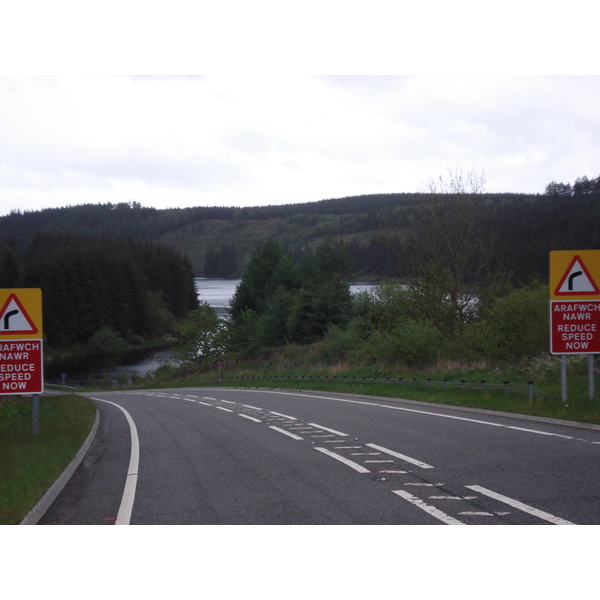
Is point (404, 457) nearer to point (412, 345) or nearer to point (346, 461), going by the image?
point (346, 461)

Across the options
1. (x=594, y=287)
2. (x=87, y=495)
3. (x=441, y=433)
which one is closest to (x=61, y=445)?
→ (x=87, y=495)

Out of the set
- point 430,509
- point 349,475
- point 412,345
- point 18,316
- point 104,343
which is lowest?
point 104,343

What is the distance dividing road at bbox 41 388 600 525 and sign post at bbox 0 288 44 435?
2007mm

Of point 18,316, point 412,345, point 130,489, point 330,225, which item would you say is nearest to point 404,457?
point 130,489

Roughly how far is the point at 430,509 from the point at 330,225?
350 ft

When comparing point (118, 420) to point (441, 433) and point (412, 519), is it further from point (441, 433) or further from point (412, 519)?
point (412, 519)

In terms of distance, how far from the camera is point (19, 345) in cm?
1161

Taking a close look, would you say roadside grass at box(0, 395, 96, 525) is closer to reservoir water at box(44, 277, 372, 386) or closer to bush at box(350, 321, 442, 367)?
bush at box(350, 321, 442, 367)

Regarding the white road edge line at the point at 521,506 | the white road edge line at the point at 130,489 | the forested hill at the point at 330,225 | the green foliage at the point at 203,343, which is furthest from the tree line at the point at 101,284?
the white road edge line at the point at 521,506

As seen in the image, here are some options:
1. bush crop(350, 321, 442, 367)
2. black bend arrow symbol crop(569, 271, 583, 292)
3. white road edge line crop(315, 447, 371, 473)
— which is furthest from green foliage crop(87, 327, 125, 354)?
white road edge line crop(315, 447, 371, 473)

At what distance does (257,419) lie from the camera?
1568 cm

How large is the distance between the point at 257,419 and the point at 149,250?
12708cm

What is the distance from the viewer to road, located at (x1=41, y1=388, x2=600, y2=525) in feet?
20.0

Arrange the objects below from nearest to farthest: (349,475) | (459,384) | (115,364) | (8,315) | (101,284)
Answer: (349,475) < (8,315) < (459,384) < (115,364) < (101,284)
